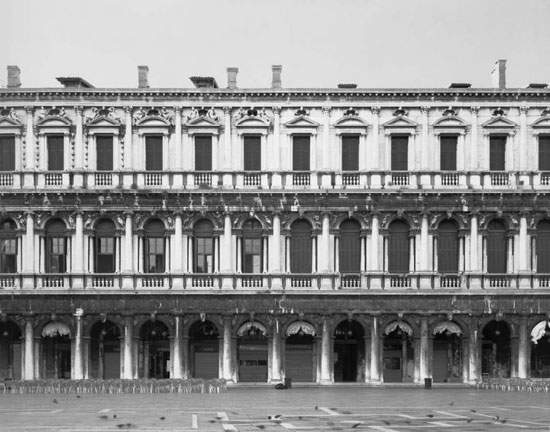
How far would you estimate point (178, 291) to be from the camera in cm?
6462

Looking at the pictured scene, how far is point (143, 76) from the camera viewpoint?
66438mm

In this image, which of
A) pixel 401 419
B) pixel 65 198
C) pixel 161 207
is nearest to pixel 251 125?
pixel 161 207

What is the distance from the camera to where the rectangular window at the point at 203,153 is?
216 feet

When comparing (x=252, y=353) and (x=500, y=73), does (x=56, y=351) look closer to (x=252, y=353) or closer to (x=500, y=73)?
(x=252, y=353)

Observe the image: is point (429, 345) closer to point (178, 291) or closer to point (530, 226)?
point (530, 226)

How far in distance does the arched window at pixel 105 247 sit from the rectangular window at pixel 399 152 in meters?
14.8

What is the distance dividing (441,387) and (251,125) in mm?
16371

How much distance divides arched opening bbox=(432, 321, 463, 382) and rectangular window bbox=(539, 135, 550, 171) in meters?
9.39

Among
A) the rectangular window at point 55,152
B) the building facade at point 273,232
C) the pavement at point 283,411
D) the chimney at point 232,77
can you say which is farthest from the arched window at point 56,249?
the pavement at point 283,411

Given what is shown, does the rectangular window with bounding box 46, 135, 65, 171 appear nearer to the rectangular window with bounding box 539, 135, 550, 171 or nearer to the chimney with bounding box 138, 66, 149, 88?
the chimney with bounding box 138, 66, 149, 88

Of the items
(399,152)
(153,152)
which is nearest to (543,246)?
(399,152)

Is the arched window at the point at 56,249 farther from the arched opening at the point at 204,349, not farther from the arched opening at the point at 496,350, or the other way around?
the arched opening at the point at 496,350

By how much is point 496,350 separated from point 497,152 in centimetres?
1027

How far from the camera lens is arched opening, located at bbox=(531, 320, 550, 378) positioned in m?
65.1
